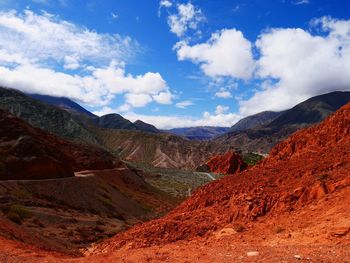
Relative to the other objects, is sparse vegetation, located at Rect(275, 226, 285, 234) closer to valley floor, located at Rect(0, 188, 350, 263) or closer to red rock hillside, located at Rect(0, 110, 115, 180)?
valley floor, located at Rect(0, 188, 350, 263)

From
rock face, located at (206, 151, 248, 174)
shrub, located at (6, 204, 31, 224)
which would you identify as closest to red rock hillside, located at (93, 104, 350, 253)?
shrub, located at (6, 204, 31, 224)

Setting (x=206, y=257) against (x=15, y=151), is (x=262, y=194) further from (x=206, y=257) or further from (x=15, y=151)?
(x=15, y=151)

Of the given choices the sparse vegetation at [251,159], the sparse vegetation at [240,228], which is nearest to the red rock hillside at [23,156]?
the sparse vegetation at [240,228]

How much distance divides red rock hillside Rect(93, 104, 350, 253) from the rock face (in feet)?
373

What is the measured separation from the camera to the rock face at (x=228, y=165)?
445ft

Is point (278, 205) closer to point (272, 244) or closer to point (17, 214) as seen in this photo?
point (272, 244)

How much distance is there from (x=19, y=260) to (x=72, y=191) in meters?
31.1

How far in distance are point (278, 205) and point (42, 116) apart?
14635cm

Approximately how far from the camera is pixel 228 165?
136625mm

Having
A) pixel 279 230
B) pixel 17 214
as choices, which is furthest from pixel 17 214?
pixel 279 230

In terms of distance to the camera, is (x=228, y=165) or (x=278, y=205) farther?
(x=228, y=165)

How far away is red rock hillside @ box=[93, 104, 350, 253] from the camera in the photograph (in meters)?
13.5

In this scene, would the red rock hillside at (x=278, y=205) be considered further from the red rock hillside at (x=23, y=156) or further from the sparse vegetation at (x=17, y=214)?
the red rock hillside at (x=23, y=156)

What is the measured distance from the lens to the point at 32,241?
816 inches
